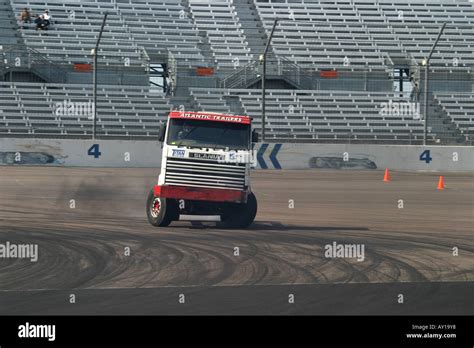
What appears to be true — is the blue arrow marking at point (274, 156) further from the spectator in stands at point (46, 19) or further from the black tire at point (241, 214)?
the black tire at point (241, 214)

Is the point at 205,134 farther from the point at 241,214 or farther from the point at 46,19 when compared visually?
the point at 46,19

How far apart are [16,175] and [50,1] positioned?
73.9ft

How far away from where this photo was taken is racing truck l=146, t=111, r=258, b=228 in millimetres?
18406

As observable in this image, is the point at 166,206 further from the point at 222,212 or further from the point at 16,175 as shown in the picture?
the point at 16,175

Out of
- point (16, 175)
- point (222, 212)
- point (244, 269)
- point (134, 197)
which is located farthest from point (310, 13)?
point (244, 269)

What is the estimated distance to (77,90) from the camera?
149 feet

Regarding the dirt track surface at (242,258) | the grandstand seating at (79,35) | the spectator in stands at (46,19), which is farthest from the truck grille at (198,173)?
the spectator in stands at (46,19)

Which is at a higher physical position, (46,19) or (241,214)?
(46,19)

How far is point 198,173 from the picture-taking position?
18406 millimetres

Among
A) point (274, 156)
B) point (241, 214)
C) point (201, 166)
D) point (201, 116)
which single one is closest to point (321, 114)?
point (274, 156)

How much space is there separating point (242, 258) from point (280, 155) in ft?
87.2

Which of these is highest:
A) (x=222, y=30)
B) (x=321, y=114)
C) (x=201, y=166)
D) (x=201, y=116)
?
(x=222, y=30)

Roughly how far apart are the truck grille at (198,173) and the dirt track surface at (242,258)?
97 centimetres
